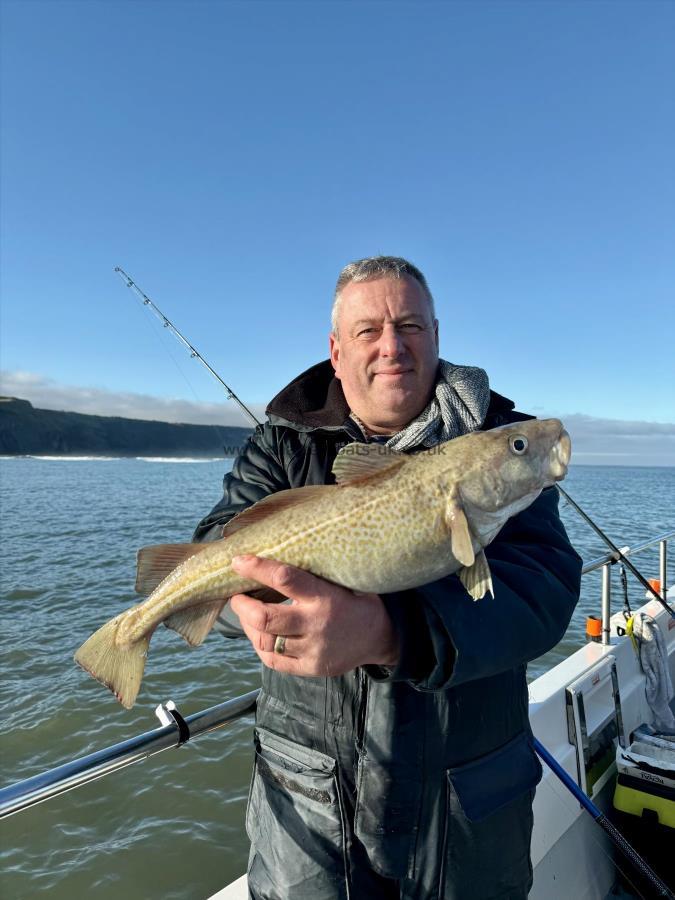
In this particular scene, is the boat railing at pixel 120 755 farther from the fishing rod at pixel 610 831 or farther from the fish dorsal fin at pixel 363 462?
the fishing rod at pixel 610 831

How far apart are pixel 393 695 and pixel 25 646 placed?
11.2m

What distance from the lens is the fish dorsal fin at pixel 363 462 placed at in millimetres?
2359

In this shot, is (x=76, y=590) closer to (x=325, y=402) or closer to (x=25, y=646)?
(x=25, y=646)

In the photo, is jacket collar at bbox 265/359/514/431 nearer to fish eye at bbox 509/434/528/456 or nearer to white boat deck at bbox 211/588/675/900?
fish eye at bbox 509/434/528/456

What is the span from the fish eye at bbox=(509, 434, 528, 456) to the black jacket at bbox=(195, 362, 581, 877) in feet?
0.97

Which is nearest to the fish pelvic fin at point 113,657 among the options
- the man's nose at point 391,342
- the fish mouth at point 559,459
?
the man's nose at point 391,342

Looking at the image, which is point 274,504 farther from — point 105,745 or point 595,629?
point 105,745

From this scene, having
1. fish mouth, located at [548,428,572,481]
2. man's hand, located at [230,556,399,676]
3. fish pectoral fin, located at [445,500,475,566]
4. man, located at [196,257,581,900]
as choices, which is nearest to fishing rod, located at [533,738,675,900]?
man, located at [196,257,581,900]

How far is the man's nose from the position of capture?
9.08 feet

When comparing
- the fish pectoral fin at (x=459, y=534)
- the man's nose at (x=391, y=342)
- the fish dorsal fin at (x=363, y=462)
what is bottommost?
the fish pectoral fin at (x=459, y=534)

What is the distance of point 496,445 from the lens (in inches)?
92.7

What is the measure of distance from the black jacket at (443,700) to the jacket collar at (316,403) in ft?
2.17

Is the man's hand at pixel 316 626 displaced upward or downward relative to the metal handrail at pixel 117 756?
upward

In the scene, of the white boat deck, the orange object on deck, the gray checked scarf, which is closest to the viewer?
the gray checked scarf
